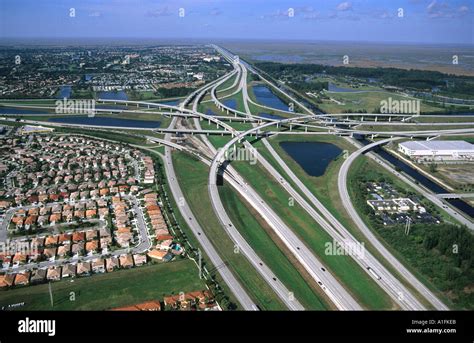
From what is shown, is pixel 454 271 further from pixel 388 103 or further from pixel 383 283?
pixel 388 103

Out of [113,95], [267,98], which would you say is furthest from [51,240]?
[267,98]

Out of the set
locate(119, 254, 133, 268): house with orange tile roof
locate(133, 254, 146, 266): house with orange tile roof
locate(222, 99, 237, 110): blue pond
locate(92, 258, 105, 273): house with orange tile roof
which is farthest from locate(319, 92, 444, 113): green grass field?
locate(92, 258, 105, 273): house with orange tile roof

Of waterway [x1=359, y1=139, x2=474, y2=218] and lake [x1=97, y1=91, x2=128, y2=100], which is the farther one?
lake [x1=97, y1=91, x2=128, y2=100]

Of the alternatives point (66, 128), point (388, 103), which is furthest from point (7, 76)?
point (388, 103)

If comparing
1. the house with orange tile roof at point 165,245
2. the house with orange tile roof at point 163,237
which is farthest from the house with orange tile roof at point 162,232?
the house with orange tile roof at point 165,245

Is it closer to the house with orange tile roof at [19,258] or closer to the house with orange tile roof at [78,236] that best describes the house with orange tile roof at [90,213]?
the house with orange tile roof at [78,236]

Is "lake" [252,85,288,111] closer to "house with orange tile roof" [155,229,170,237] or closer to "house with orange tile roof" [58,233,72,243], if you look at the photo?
"house with orange tile roof" [155,229,170,237]
